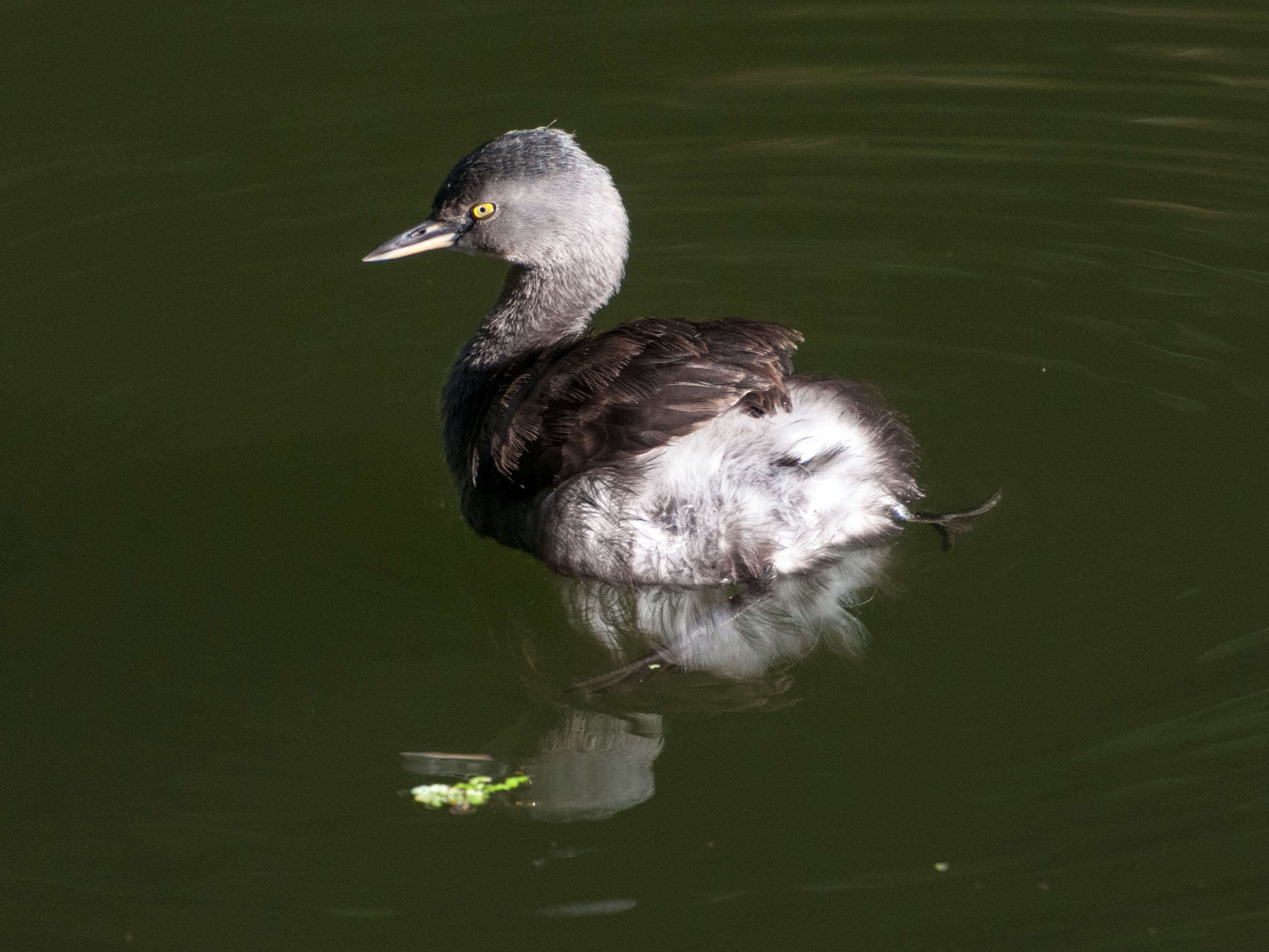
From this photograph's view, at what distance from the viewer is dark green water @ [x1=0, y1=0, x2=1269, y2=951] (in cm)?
370

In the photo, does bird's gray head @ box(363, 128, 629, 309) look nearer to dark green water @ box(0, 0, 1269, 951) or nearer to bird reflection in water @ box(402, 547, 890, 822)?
dark green water @ box(0, 0, 1269, 951)

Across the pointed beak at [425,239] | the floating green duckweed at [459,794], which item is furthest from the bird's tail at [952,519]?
the pointed beak at [425,239]

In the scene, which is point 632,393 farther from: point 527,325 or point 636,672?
point 527,325

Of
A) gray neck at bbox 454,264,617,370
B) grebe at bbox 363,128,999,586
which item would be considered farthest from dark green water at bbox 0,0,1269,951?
gray neck at bbox 454,264,617,370

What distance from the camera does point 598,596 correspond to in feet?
15.6

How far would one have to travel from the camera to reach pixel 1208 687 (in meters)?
4.12

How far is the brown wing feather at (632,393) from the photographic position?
4.30 metres

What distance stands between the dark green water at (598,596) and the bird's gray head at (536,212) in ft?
2.76

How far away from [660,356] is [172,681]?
67.0 inches

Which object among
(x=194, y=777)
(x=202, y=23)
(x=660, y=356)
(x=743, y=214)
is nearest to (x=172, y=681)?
(x=194, y=777)

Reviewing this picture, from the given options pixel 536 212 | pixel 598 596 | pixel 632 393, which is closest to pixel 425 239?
pixel 536 212

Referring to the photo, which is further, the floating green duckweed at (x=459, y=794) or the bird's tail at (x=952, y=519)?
the bird's tail at (x=952, y=519)

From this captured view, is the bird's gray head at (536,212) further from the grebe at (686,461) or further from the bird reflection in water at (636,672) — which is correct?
the bird reflection in water at (636,672)

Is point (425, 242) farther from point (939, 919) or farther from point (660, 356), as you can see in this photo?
point (939, 919)
